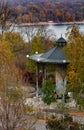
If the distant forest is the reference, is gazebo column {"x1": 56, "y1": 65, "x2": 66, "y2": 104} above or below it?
below

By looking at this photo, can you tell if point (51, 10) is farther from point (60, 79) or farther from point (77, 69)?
point (77, 69)

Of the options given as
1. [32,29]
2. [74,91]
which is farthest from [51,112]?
[32,29]

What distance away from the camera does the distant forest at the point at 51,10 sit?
4341cm

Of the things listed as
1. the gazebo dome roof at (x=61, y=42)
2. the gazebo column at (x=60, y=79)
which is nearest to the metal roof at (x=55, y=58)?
the gazebo dome roof at (x=61, y=42)

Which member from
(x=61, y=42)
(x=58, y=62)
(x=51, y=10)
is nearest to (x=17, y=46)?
(x=61, y=42)

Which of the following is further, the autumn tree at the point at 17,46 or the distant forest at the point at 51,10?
the distant forest at the point at 51,10

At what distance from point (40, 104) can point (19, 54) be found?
26.9ft

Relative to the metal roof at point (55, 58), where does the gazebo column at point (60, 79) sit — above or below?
below

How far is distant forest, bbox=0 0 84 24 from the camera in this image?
142 feet

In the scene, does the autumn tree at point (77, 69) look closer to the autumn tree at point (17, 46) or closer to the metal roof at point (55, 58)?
the metal roof at point (55, 58)

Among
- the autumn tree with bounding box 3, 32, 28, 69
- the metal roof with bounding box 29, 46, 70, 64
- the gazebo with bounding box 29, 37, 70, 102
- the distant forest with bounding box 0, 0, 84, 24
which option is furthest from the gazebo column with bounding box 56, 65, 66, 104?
the distant forest with bounding box 0, 0, 84, 24

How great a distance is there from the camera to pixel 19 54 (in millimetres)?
22797

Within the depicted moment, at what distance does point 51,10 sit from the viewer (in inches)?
1816

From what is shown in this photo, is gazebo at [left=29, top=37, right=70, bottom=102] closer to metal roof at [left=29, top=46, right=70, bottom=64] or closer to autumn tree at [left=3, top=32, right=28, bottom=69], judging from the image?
metal roof at [left=29, top=46, right=70, bottom=64]
